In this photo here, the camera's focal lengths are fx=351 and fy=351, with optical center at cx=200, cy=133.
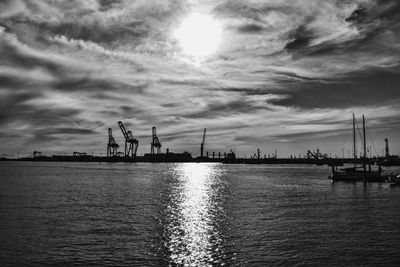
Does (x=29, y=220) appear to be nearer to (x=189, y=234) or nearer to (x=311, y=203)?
(x=189, y=234)

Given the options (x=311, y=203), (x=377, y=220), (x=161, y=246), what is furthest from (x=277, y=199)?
(x=161, y=246)

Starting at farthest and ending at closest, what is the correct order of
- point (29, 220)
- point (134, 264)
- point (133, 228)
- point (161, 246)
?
1. point (29, 220)
2. point (133, 228)
3. point (161, 246)
4. point (134, 264)

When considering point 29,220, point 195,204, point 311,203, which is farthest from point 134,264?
point 311,203

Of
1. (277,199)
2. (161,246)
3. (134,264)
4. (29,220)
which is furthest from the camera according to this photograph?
(277,199)

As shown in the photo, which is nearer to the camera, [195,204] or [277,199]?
[195,204]

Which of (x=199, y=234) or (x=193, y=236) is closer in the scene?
(x=193, y=236)

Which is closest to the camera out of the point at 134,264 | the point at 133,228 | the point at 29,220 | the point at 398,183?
the point at 134,264

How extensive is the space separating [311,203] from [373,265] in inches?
1113

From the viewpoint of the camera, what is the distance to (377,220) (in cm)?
3481

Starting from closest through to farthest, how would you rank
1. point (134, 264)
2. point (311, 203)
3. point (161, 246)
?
1. point (134, 264)
2. point (161, 246)
3. point (311, 203)

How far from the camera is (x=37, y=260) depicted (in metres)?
21.5

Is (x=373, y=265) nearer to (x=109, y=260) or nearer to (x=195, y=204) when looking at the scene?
(x=109, y=260)

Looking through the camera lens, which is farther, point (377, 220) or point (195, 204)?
point (195, 204)

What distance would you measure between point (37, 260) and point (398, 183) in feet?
243
